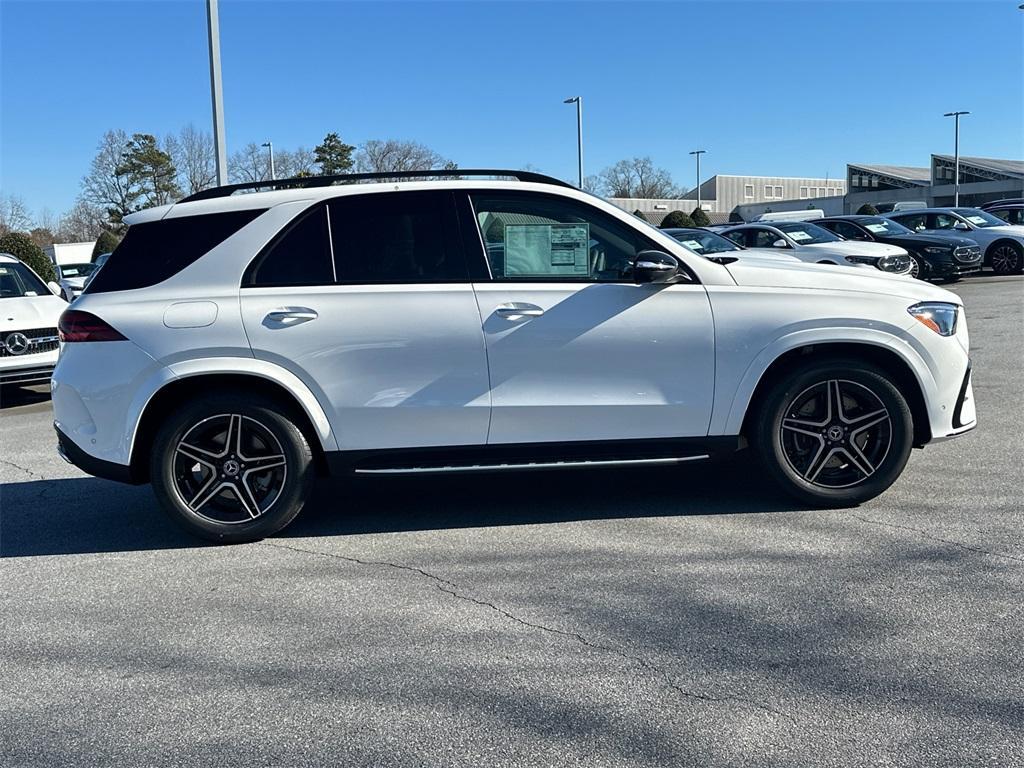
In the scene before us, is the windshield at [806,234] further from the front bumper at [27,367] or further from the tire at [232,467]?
the tire at [232,467]

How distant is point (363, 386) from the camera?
4.95 metres

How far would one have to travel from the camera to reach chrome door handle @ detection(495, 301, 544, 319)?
195 inches

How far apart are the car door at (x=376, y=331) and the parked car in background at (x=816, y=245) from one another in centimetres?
1305

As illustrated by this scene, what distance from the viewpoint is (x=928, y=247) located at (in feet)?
70.0

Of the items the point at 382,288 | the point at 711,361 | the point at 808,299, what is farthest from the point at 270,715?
the point at 808,299

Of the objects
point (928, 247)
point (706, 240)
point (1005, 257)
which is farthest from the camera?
point (1005, 257)

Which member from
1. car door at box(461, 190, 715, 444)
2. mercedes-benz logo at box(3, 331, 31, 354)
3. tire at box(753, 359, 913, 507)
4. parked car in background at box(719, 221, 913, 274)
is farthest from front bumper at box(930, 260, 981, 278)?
mercedes-benz logo at box(3, 331, 31, 354)

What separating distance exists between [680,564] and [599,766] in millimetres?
1792

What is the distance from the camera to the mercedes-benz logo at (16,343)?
1037cm

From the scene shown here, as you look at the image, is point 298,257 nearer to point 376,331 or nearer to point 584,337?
point 376,331

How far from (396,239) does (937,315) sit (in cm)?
306

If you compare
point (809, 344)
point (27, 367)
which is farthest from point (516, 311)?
point (27, 367)

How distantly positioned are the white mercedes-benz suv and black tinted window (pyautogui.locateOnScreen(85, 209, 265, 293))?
14 mm

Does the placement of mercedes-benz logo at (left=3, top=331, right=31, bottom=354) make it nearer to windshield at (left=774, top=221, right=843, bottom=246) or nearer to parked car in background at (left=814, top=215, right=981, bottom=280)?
windshield at (left=774, top=221, right=843, bottom=246)
